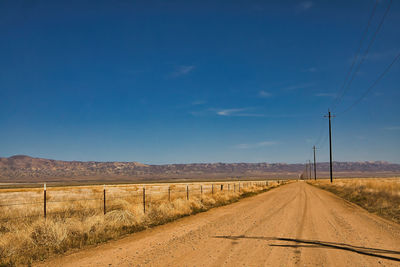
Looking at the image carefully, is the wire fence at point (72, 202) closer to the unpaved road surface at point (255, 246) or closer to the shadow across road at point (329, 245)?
the unpaved road surface at point (255, 246)

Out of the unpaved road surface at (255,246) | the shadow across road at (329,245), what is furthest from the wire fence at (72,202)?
the shadow across road at (329,245)

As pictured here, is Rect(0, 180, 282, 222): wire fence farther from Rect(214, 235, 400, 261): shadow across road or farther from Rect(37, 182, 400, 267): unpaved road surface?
Rect(214, 235, 400, 261): shadow across road

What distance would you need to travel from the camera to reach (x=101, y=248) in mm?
8930

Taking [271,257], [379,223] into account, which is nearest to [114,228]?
[271,257]

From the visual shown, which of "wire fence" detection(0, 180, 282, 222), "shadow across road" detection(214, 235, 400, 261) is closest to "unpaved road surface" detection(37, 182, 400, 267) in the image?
"shadow across road" detection(214, 235, 400, 261)

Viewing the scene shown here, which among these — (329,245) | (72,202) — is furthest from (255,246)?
(72,202)

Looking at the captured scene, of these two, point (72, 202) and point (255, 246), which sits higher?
point (255, 246)

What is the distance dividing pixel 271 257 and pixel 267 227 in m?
4.37

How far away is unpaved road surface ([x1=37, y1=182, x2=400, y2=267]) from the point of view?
7.09m

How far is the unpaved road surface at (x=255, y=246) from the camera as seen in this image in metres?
7.09

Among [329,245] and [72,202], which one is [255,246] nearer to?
[329,245]

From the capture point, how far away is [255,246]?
27.7 ft

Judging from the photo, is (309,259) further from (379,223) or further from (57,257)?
(379,223)

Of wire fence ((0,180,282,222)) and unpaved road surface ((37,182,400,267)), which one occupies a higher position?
unpaved road surface ((37,182,400,267))
